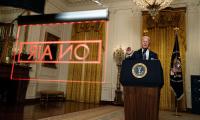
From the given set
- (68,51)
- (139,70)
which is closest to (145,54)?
(139,70)

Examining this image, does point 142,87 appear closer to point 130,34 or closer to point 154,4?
point 154,4

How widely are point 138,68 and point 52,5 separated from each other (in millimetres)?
5673

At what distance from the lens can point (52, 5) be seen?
7512 millimetres

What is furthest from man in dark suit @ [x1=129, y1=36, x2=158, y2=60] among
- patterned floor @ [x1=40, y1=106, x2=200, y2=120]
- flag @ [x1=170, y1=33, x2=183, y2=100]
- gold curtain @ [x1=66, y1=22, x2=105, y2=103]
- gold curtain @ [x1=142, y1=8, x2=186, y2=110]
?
gold curtain @ [x1=66, y1=22, x2=105, y2=103]

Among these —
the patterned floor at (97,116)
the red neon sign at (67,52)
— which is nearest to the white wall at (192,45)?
the patterned floor at (97,116)

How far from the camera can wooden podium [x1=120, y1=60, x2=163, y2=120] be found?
262cm

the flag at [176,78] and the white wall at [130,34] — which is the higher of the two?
the white wall at [130,34]

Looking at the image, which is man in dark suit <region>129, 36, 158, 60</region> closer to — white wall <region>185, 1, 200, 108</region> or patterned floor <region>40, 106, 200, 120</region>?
patterned floor <region>40, 106, 200, 120</region>

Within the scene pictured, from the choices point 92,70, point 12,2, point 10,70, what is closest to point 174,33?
point 92,70

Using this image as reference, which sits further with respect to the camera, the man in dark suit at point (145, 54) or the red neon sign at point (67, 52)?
the red neon sign at point (67, 52)

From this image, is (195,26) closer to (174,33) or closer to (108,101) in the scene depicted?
(174,33)

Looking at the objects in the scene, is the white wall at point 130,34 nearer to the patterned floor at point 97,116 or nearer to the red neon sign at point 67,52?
the red neon sign at point 67,52

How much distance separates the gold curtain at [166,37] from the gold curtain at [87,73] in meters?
1.83

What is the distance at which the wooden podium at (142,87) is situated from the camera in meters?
2.62
